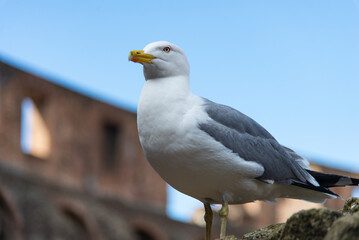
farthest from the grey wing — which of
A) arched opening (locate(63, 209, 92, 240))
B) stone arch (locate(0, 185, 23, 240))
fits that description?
arched opening (locate(63, 209, 92, 240))

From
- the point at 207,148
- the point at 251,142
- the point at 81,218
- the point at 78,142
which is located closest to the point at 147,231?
the point at 81,218

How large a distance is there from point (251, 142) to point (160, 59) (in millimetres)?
766

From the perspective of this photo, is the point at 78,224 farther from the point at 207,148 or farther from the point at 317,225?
the point at 317,225

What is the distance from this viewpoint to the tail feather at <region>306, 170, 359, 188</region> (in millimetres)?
4137

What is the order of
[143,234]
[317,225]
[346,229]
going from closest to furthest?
[346,229] < [317,225] < [143,234]

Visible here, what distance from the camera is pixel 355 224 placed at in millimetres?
2762

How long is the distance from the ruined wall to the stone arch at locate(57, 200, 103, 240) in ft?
2.37

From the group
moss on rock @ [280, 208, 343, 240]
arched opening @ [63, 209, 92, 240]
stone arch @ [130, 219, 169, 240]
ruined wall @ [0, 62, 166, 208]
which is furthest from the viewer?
stone arch @ [130, 219, 169, 240]

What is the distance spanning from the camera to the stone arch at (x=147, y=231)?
64.6 ft

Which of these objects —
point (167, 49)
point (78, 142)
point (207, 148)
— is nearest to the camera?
point (207, 148)

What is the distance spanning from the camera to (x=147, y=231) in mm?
19875

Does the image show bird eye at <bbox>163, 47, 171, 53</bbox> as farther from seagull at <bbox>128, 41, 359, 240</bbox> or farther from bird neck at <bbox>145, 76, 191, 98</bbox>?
bird neck at <bbox>145, 76, 191, 98</bbox>

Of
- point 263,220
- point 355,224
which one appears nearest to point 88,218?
point 263,220

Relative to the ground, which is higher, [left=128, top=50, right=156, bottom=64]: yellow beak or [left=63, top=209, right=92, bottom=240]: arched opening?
[left=128, top=50, right=156, bottom=64]: yellow beak
